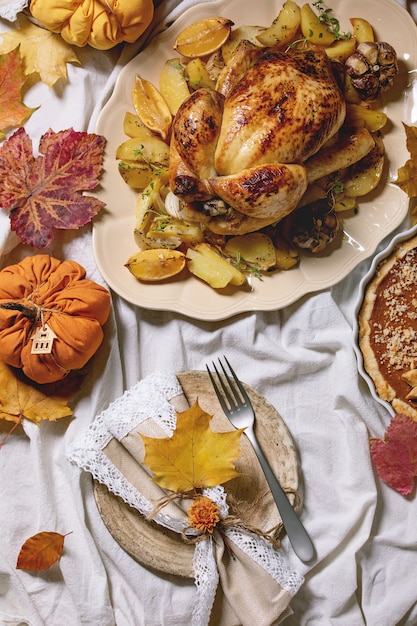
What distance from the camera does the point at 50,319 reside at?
1693mm

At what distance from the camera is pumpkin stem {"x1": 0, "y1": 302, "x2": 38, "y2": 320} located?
1616mm

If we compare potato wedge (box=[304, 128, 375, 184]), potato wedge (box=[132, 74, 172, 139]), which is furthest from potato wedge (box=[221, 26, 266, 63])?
potato wedge (box=[304, 128, 375, 184])

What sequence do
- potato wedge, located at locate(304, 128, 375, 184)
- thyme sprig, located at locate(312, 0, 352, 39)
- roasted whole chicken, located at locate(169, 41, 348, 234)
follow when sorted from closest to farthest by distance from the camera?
roasted whole chicken, located at locate(169, 41, 348, 234)
potato wedge, located at locate(304, 128, 375, 184)
thyme sprig, located at locate(312, 0, 352, 39)

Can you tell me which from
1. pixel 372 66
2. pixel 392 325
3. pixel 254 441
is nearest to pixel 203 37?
pixel 372 66

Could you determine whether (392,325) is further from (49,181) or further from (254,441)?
(49,181)

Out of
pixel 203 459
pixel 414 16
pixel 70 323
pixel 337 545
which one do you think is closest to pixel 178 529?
pixel 203 459

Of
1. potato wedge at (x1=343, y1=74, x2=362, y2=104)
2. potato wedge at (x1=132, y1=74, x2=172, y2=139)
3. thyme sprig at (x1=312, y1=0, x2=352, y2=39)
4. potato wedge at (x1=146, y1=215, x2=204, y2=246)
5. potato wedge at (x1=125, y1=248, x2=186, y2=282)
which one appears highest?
thyme sprig at (x1=312, y1=0, x2=352, y2=39)

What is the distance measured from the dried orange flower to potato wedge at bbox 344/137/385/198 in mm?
875

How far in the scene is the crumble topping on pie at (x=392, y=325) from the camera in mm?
1759

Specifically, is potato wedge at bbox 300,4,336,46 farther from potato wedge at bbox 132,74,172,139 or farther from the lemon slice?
potato wedge at bbox 132,74,172,139

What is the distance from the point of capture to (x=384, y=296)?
1781 millimetres

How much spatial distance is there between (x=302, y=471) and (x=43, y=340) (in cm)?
75

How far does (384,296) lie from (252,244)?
37 cm

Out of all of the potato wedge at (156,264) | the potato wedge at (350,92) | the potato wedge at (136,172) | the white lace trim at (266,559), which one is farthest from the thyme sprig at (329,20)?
the white lace trim at (266,559)
